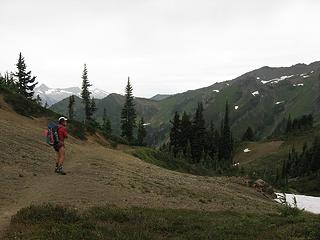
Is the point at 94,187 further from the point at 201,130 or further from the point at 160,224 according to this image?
the point at 201,130

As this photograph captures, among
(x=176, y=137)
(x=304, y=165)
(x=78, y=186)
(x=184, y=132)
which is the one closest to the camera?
(x=78, y=186)

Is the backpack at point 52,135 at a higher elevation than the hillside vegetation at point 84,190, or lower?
higher

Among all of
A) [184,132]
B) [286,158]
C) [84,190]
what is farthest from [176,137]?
[84,190]

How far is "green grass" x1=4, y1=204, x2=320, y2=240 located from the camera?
45.4ft

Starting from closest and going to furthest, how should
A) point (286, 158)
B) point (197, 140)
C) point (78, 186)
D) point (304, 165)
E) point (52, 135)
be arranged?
point (78, 186), point (52, 135), point (197, 140), point (304, 165), point (286, 158)

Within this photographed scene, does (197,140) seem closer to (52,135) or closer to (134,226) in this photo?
(52,135)

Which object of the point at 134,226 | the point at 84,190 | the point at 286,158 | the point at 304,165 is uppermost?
the point at 84,190

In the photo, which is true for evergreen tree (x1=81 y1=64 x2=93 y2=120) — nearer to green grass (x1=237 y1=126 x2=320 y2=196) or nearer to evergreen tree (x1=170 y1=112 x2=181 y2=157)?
evergreen tree (x1=170 y1=112 x2=181 y2=157)

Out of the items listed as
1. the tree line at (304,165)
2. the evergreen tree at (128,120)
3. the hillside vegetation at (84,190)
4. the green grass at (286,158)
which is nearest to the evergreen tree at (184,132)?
the evergreen tree at (128,120)

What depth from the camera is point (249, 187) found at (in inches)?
1774

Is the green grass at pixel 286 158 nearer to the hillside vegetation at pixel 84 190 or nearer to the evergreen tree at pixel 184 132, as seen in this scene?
the evergreen tree at pixel 184 132

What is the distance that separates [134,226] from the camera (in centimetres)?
1561

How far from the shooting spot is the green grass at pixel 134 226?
13.8 meters

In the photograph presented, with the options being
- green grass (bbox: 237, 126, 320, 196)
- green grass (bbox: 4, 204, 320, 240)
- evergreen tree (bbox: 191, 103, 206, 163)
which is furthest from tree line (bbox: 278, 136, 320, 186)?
green grass (bbox: 4, 204, 320, 240)
